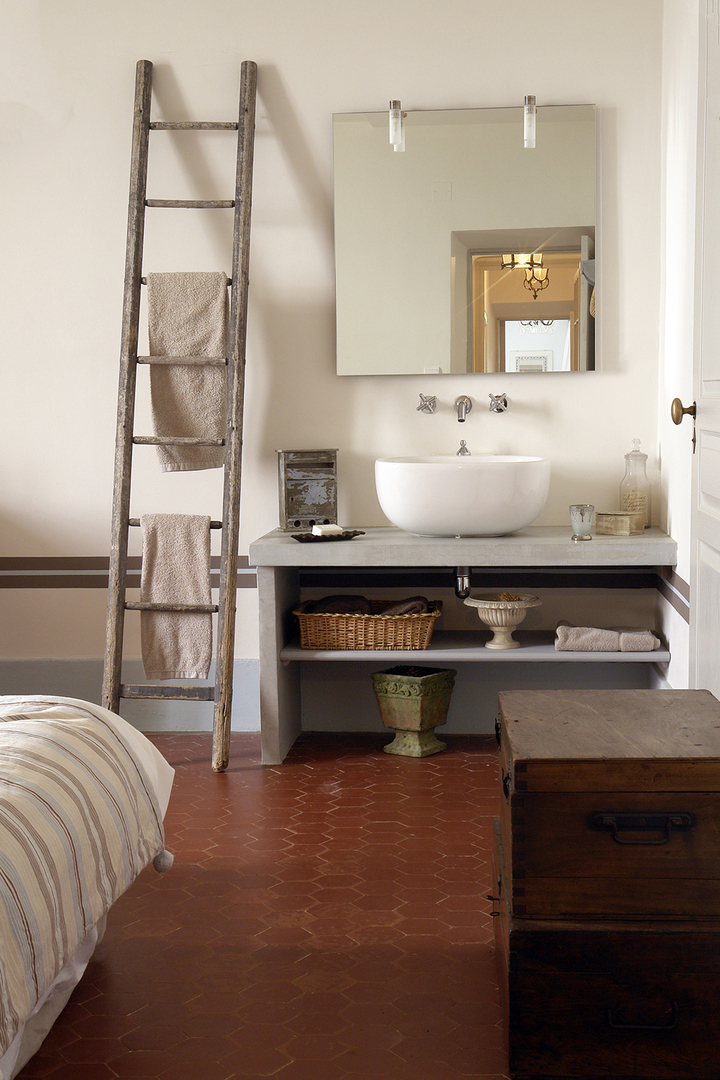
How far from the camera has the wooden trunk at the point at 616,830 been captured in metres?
1.67

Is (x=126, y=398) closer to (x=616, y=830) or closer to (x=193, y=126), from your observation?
(x=193, y=126)

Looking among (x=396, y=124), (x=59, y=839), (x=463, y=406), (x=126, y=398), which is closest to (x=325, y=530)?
(x=463, y=406)

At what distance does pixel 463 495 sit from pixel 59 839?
1.95 m

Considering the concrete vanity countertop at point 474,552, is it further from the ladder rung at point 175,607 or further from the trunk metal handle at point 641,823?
the trunk metal handle at point 641,823

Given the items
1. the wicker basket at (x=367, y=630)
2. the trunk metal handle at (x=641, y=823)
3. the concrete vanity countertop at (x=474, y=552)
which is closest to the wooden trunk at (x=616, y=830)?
the trunk metal handle at (x=641, y=823)

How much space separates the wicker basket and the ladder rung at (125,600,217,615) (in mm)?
327

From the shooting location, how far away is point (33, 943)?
1.58m

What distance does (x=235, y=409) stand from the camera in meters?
3.64

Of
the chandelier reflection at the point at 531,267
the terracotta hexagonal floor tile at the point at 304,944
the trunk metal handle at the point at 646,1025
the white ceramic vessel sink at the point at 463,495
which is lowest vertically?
the terracotta hexagonal floor tile at the point at 304,944

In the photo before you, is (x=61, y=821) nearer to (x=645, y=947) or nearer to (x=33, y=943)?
(x=33, y=943)

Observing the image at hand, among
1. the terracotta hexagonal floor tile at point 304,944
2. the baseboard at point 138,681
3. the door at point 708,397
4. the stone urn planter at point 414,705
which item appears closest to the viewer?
the terracotta hexagonal floor tile at point 304,944

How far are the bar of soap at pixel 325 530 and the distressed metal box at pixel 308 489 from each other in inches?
8.0

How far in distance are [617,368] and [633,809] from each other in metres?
2.44

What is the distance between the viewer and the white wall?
3.73 metres
